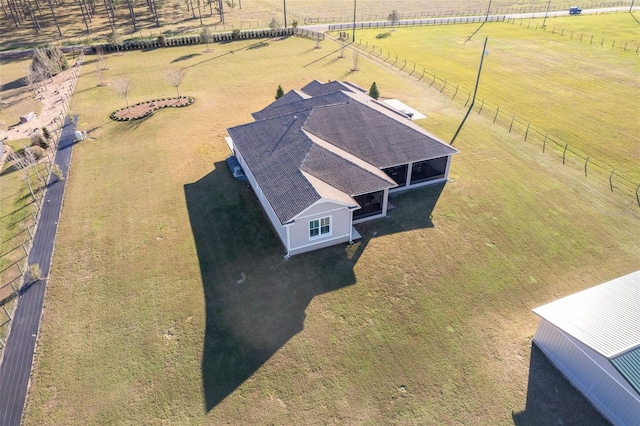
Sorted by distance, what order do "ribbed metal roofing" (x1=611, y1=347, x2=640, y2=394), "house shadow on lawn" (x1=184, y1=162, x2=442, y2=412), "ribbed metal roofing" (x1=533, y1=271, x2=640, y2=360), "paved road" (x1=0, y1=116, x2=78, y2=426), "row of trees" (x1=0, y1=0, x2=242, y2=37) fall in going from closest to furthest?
"ribbed metal roofing" (x1=611, y1=347, x2=640, y2=394) → "ribbed metal roofing" (x1=533, y1=271, x2=640, y2=360) → "paved road" (x1=0, y1=116, x2=78, y2=426) → "house shadow on lawn" (x1=184, y1=162, x2=442, y2=412) → "row of trees" (x1=0, y1=0, x2=242, y2=37)

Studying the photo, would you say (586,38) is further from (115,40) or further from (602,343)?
(115,40)

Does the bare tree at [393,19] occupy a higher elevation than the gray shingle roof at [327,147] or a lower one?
higher

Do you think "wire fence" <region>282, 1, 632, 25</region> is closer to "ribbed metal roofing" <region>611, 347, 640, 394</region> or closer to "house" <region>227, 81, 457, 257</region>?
"house" <region>227, 81, 457, 257</region>

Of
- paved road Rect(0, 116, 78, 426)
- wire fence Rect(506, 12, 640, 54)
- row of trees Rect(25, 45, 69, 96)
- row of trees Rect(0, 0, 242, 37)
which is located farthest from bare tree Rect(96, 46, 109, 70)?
wire fence Rect(506, 12, 640, 54)

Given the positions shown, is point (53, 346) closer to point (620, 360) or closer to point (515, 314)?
point (515, 314)

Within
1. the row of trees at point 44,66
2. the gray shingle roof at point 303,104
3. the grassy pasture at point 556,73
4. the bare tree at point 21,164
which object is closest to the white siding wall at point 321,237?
the gray shingle roof at point 303,104

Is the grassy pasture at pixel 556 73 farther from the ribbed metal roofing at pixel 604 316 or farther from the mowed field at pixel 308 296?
the ribbed metal roofing at pixel 604 316
